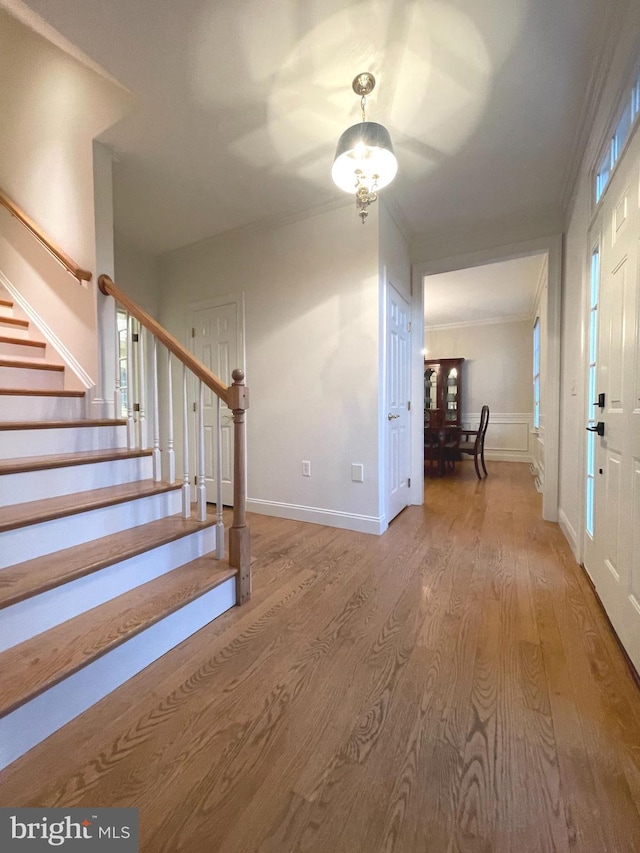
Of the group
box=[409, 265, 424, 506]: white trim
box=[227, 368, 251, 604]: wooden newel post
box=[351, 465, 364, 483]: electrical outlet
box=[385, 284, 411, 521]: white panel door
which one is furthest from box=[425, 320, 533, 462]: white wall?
box=[227, 368, 251, 604]: wooden newel post

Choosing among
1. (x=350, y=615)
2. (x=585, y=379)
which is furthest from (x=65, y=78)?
(x=585, y=379)

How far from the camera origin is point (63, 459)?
1.64 m

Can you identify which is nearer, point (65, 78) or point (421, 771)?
point (421, 771)

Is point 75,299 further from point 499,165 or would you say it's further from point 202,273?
point 499,165

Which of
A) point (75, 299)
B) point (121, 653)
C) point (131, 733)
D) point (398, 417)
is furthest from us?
point (398, 417)

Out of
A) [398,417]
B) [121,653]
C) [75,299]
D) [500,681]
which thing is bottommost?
[500,681]

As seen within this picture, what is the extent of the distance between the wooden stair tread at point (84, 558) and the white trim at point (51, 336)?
3.69 feet

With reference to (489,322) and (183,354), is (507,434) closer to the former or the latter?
(489,322)

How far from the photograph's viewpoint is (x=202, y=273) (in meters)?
3.46

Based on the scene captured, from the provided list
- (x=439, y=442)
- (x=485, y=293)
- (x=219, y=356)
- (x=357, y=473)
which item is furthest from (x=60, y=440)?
(x=485, y=293)

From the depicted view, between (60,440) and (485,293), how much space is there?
17.3 feet

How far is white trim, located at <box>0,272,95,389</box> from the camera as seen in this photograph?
223cm

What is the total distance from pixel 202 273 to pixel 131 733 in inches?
137

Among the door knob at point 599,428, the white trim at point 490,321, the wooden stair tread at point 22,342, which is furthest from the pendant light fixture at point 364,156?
the white trim at point 490,321
